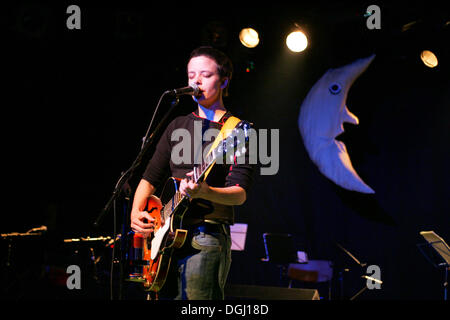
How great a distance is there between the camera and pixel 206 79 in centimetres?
268

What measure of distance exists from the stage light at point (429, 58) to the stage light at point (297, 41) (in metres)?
1.93

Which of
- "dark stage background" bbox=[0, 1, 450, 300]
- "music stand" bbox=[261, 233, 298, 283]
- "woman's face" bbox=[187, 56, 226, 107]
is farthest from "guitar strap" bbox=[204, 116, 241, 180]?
"music stand" bbox=[261, 233, 298, 283]

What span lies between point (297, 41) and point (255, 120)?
1961 millimetres

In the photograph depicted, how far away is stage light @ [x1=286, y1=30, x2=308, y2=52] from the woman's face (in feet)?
14.1

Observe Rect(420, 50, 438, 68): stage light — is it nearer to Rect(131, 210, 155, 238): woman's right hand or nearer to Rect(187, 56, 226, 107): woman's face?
Rect(187, 56, 226, 107): woman's face

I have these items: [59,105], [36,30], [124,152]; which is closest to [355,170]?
[124,152]

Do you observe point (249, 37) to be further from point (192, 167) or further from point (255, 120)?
point (192, 167)

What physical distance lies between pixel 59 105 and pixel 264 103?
150 inches

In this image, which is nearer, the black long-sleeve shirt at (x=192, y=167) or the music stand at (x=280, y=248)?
the black long-sleeve shirt at (x=192, y=167)

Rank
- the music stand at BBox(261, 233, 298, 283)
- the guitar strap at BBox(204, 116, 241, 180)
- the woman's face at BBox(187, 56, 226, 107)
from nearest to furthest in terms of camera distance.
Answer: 1. the guitar strap at BBox(204, 116, 241, 180)
2. the woman's face at BBox(187, 56, 226, 107)
3. the music stand at BBox(261, 233, 298, 283)

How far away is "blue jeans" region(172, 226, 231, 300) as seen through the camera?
223 cm

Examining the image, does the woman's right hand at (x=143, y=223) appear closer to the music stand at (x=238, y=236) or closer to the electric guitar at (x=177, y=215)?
the electric guitar at (x=177, y=215)

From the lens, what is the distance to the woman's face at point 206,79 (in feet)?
8.77

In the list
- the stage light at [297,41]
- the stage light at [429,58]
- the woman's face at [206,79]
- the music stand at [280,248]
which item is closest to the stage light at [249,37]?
the stage light at [297,41]
